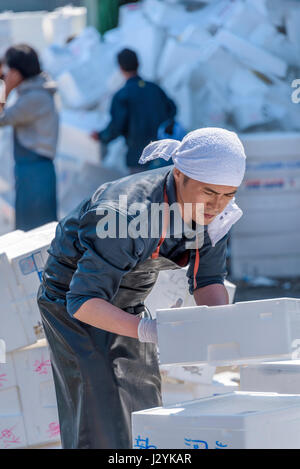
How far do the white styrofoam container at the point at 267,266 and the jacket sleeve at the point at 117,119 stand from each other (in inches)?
56.2

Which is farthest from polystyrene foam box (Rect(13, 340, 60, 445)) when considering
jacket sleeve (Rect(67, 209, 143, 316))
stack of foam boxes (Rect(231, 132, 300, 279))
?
stack of foam boxes (Rect(231, 132, 300, 279))

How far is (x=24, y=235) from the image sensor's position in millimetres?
3525

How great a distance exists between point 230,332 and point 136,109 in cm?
467

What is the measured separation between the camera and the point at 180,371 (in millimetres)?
3551

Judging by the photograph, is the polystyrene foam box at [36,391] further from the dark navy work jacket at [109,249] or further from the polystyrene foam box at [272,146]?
the polystyrene foam box at [272,146]

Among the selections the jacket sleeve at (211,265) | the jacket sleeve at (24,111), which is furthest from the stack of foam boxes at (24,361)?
the jacket sleeve at (24,111)

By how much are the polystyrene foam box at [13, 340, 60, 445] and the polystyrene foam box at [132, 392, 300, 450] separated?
1.06 metres

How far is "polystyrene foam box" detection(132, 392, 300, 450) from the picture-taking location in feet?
6.75

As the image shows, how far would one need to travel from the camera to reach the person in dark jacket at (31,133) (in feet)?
18.5

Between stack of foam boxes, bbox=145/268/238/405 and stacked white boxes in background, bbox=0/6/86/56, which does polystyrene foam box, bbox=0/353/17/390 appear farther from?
stacked white boxes in background, bbox=0/6/86/56

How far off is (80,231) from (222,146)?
1.58ft

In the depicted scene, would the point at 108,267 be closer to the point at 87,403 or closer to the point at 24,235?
the point at 87,403

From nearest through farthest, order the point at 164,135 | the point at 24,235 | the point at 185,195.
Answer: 1. the point at 185,195
2. the point at 24,235
3. the point at 164,135

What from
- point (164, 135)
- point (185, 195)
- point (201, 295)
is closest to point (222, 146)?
point (185, 195)
